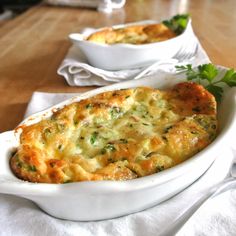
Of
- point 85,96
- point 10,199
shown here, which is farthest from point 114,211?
point 85,96

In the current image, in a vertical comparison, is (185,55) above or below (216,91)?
below

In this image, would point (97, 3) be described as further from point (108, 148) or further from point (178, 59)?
point (108, 148)

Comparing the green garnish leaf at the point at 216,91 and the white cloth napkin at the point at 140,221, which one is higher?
the green garnish leaf at the point at 216,91

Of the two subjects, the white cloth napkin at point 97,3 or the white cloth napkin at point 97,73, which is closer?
the white cloth napkin at point 97,73

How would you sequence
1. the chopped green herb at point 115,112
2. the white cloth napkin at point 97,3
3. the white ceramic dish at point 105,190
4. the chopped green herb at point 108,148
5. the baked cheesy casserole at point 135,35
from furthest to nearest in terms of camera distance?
the white cloth napkin at point 97,3
the baked cheesy casserole at point 135,35
the chopped green herb at point 115,112
the chopped green herb at point 108,148
the white ceramic dish at point 105,190

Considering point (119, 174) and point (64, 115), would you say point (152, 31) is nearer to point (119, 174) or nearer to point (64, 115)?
point (64, 115)

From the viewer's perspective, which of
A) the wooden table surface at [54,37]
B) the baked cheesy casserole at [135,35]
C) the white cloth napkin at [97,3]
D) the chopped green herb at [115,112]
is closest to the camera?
the chopped green herb at [115,112]

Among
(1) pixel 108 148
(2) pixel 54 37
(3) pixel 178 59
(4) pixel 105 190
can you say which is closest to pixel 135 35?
(3) pixel 178 59

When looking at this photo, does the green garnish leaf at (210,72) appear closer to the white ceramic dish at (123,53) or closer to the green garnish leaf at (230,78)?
the green garnish leaf at (230,78)

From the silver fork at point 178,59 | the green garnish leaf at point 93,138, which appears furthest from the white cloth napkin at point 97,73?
the green garnish leaf at point 93,138
